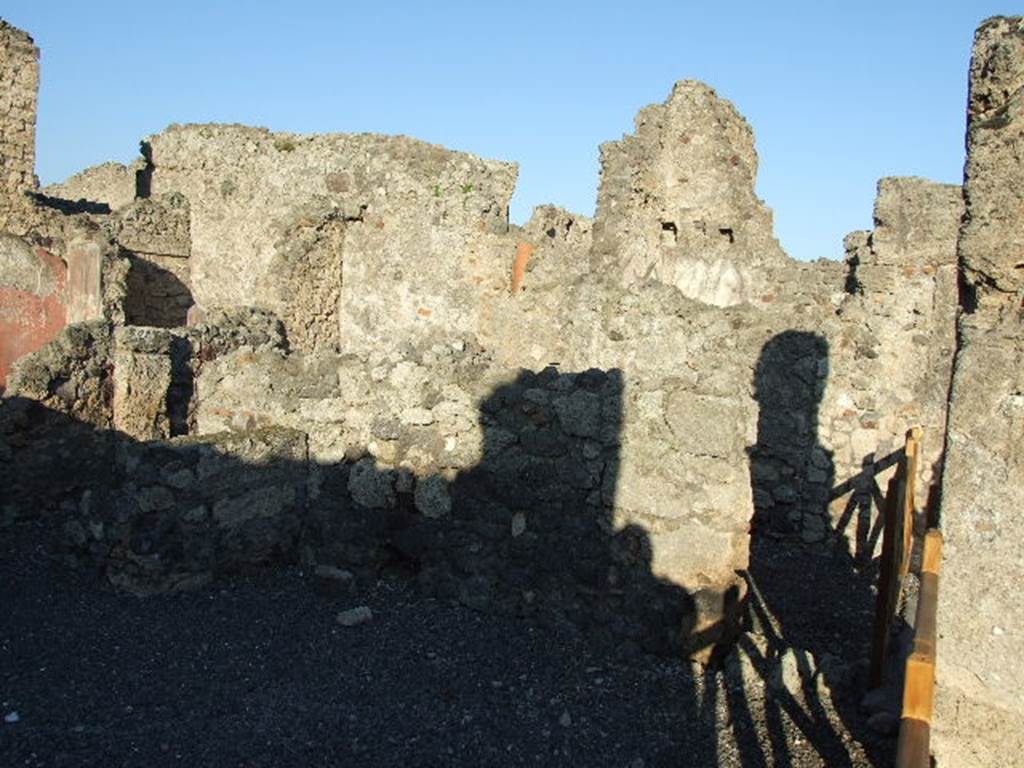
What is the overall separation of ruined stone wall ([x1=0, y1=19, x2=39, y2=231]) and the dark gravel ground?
872 centimetres


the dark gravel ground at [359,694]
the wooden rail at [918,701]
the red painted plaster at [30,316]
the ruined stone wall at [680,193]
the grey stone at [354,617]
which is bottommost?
the dark gravel ground at [359,694]

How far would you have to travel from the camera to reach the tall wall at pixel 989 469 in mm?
2779

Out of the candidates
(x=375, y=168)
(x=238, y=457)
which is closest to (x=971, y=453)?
(x=238, y=457)

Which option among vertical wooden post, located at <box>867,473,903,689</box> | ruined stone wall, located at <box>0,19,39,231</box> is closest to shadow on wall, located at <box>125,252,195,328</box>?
ruined stone wall, located at <box>0,19,39,231</box>

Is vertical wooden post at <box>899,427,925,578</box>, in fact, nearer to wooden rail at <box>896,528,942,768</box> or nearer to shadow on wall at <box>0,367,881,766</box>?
shadow on wall at <box>0,367,881,766</box>

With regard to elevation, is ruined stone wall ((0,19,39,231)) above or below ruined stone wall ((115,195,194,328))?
above

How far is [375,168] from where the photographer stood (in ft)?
33.6

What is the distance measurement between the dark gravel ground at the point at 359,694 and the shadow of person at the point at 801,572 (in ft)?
0.10

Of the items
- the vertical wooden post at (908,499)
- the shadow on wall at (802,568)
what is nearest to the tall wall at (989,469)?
the shadow on wall at (802,568)

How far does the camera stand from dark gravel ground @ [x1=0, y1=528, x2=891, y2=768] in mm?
3631

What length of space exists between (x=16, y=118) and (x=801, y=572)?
1196 centimetres

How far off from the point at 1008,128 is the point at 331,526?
4.27 metres

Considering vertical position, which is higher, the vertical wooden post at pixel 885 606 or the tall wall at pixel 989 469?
the tall wall at pixel 989 469

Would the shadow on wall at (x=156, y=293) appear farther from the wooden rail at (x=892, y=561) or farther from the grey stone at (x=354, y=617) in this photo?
the wooden rail at (x=892, y=561)
